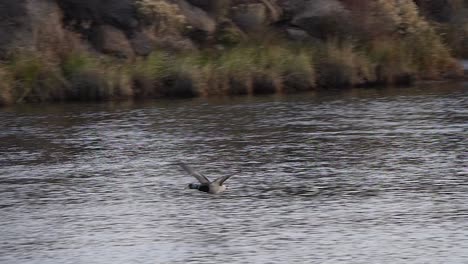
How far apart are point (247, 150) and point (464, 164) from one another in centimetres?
395

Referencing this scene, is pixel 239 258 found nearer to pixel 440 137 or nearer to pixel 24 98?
pixel 440 137

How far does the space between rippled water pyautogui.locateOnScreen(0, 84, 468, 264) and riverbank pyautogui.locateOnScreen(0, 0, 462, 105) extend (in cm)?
255

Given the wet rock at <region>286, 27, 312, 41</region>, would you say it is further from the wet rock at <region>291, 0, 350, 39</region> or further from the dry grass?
the dry grass

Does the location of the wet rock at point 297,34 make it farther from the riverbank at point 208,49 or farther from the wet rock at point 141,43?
the wet rock at point 141,43

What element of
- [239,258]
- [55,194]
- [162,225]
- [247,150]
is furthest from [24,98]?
[239,258]

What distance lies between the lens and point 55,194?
56.5 ft

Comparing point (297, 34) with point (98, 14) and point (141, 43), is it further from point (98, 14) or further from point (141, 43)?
point (98, 14)

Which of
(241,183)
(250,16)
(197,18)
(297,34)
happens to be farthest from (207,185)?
(250,16)

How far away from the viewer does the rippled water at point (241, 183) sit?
542 inches

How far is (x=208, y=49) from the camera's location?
34969mm

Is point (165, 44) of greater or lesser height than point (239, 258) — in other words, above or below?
above

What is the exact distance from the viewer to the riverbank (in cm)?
3062

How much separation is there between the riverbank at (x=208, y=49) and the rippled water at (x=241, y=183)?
2549 mm

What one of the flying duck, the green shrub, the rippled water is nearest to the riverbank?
the green shrub
